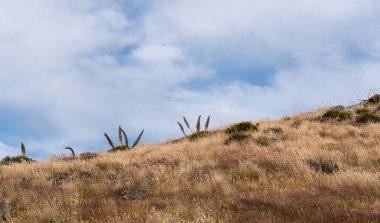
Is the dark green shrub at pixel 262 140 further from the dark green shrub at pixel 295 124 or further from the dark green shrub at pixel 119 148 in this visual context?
the dark green shrub at pixel 119 148

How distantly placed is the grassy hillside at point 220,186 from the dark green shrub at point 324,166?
0.11 ft

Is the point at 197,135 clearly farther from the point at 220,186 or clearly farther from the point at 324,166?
the point at 220,186

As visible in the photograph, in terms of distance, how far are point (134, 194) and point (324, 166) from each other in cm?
521

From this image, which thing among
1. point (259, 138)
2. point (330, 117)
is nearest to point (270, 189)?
point (259, 138)

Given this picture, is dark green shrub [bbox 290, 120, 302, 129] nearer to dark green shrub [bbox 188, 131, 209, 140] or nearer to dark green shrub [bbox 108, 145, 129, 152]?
dark green shrub [bbox 188, 131, 209, 140]

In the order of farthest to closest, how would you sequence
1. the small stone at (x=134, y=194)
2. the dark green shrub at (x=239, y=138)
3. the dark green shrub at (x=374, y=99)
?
the dark green shrub at (x=374, y=99)
the dark green shrub at (x=239, y=138)
the small stone at (x=134, y=194)

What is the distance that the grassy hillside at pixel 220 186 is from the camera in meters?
6.62

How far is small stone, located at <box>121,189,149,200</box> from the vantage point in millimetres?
9023

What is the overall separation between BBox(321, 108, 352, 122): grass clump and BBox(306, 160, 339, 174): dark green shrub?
1144 centimetres

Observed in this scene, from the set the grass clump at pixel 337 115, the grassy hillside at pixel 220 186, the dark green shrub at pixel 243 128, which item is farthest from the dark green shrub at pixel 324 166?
Answer: the grass clump at pixel 337 115

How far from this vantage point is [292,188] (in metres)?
8.50

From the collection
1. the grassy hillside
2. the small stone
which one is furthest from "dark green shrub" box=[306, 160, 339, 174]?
the small stone

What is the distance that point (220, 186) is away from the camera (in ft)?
30.7

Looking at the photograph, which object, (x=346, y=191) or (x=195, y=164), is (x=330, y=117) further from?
(x=346, y=191)
